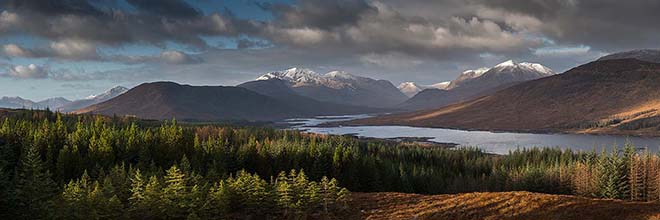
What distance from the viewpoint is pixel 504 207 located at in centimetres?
4544

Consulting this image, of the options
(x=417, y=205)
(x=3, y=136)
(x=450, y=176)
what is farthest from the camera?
(x=450, y=176)

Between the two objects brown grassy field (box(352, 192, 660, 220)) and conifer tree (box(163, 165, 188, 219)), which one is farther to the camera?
conifer tree (box(163, 165, 188, 219))

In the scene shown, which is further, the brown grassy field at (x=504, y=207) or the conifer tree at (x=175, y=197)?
the conifer tree at (x=175, y=197)

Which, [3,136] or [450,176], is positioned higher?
[3,136]

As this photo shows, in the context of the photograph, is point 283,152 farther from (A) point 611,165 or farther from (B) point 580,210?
(B) point 580,210

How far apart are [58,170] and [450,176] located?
9700 cm

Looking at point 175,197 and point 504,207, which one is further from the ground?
point 504,207

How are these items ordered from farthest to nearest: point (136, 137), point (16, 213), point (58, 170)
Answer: point (136, 137) → point (58, 170) → point (16, 213)

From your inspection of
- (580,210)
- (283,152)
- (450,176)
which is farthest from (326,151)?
(580,210)

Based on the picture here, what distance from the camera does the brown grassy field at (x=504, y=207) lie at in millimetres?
40156

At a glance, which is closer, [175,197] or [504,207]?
[504,207]

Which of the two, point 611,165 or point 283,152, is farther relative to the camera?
point 283,152

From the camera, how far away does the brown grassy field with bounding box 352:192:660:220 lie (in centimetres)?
4016

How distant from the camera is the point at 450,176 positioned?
133625 millimetres
